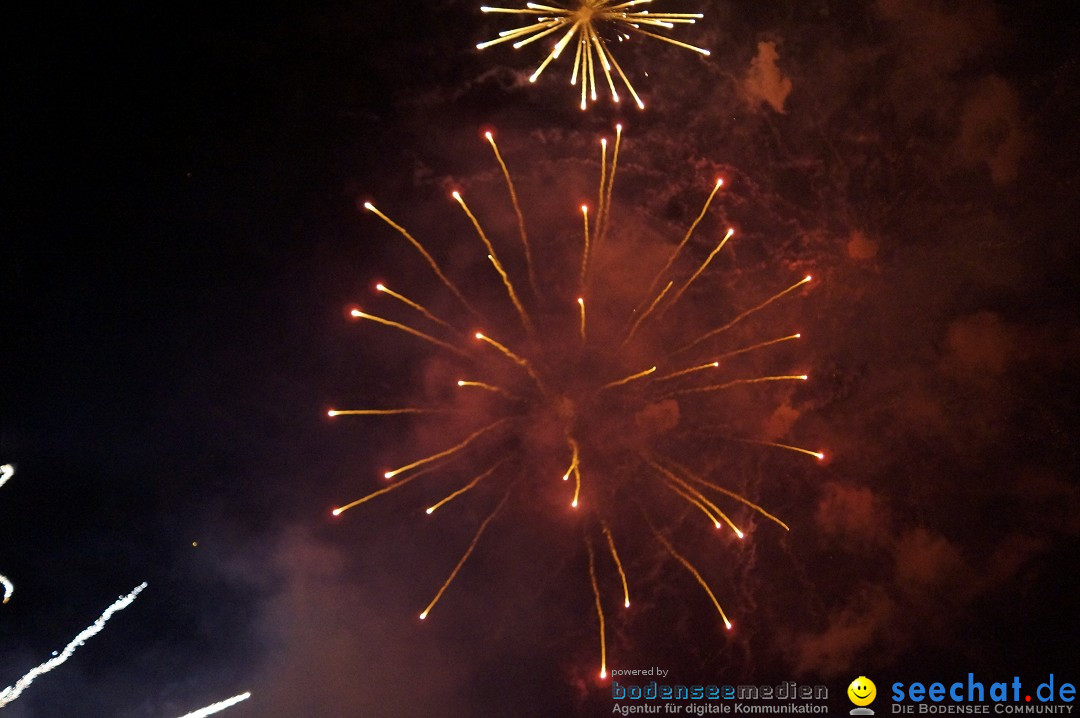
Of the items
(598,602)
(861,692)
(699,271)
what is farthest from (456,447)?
(861,692)

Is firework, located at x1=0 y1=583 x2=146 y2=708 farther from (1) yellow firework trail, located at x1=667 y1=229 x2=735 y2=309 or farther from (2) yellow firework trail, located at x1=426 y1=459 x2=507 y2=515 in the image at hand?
(1) yellow firework trail, located at x1=667 y1=229 x2=735 y2=309

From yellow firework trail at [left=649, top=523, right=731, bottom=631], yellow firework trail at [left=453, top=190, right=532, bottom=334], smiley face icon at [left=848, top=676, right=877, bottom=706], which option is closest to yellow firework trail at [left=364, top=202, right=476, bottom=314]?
yellow firework trail at [left=453, top=190, right=532, bottom=334]

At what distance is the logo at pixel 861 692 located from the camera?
7770 millimetres

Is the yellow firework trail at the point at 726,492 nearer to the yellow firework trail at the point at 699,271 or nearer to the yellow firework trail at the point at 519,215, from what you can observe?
the yellow firework trail at the point at 699,271

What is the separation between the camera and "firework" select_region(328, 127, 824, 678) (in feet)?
24.7

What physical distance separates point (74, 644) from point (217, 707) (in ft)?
5.37

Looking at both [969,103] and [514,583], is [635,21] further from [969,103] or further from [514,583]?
[514,583]

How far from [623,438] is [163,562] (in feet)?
16.8

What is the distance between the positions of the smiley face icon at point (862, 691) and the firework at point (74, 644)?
7.84 meters

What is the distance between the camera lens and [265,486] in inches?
293

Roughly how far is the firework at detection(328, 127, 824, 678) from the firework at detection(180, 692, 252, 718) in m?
2.19

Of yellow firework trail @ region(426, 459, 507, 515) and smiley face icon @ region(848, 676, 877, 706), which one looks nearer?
yellow firework trail @ region(426, 459, 507, 515)

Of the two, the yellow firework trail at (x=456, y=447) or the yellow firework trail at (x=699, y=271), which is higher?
the yellow firework trail at (x=699, y=271)

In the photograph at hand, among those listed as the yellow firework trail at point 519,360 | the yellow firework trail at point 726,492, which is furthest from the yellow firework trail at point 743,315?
the yellow firework trail at point 519,360
